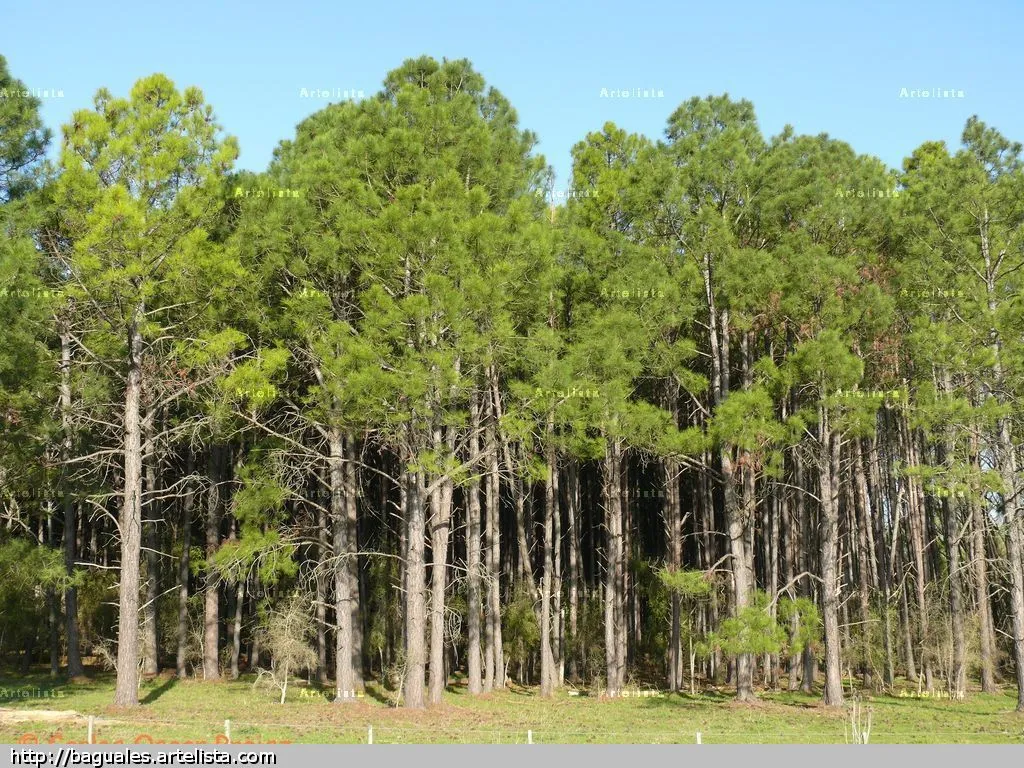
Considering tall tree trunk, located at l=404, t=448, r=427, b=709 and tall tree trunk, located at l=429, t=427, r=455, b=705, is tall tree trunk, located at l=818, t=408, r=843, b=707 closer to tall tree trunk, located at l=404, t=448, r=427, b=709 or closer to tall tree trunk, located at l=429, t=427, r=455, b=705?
tall tree trunk, located at l=429, t=427, r=455, b=705

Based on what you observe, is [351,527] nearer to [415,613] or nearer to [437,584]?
[437,584]

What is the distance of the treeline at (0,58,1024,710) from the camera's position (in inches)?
773

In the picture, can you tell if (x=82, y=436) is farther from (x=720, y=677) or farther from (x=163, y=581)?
(x=720, y=677)

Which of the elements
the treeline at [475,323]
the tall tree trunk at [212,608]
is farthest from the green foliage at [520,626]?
the tall tree trunk at [212,608]

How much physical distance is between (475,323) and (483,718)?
7592 millimetres

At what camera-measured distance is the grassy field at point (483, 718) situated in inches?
614

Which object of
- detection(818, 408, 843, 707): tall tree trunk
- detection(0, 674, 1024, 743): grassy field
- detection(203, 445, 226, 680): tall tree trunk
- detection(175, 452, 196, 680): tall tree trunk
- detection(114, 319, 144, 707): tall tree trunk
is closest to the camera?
detection(0, 674, 1024, 743): grassy field

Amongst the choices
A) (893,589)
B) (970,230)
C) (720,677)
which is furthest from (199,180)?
(893,589)

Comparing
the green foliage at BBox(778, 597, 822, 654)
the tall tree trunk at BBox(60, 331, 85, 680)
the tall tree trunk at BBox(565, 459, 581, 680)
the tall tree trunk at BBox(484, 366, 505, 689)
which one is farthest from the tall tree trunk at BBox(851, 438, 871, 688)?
the tall tree trunk at BBox(60, 331, 85, 680)

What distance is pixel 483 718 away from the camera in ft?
61.2

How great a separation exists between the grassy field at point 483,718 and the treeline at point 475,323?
1.11m

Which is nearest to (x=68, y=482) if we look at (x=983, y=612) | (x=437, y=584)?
(x=437, y=584)

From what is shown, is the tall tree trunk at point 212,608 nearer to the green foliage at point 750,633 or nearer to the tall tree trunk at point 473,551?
the tall tree trunk at point 473,551

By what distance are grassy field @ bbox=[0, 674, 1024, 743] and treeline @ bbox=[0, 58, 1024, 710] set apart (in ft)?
3.66
